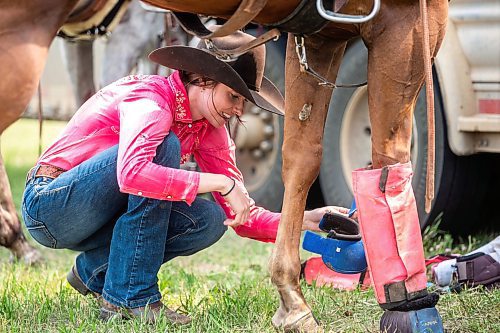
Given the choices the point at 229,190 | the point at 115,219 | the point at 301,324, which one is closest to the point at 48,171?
the point at 115,219

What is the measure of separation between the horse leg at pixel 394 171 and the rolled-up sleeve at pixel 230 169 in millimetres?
526

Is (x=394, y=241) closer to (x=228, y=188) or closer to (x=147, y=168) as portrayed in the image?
(x=228, y=188)

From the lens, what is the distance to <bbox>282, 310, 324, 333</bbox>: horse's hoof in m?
2.76

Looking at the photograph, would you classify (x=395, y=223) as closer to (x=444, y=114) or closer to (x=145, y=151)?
(x=145, y=151)

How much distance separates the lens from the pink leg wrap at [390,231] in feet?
8.36

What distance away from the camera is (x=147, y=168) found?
260cm

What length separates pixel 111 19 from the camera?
532 centimetres

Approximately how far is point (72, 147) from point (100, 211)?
0.25 m

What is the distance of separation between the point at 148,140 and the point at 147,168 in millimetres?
114

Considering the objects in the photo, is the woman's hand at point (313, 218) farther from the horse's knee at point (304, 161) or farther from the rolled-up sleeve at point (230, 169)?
the horse's knee at point (304, 161)

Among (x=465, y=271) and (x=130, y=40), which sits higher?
(x=130, y=40)

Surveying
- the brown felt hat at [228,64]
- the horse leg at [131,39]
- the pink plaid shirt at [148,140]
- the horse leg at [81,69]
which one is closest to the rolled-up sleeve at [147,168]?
the pink plaid shirt at [148,140]

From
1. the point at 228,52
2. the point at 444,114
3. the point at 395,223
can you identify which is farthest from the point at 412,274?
the point at 444,114

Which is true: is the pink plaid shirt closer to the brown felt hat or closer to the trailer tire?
the brown felt hat
